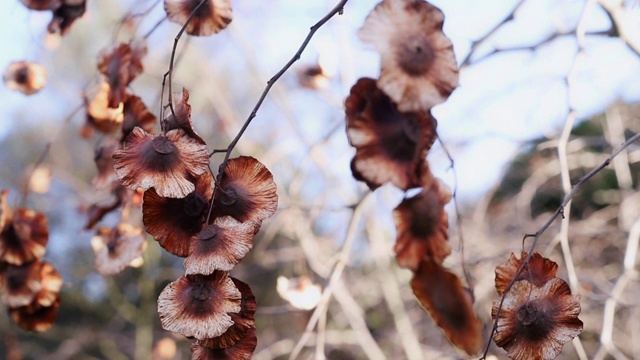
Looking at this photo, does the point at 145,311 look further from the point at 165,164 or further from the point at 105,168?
the point at 165,164

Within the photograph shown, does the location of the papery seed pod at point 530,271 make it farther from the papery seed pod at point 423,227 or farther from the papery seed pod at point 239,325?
the papery seed pod at point 239,325

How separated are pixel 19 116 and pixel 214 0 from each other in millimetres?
4560

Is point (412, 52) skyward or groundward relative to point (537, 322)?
skyward

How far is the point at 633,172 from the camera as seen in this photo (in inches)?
121

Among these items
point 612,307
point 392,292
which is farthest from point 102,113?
point 392,292

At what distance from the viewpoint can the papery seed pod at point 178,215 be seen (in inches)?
20.3

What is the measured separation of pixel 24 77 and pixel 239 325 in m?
0.65

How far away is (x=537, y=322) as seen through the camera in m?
0.49

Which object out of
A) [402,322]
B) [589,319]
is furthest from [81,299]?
[589,319]

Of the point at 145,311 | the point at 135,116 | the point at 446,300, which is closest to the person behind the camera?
the point at 446,300

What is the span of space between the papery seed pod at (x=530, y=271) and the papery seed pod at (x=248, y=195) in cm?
19

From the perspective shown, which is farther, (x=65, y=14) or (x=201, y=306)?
(x=65, y=14)

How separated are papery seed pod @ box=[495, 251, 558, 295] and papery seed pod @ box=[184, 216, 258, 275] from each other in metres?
0.20

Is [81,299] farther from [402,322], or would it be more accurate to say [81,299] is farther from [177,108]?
[177,108]
